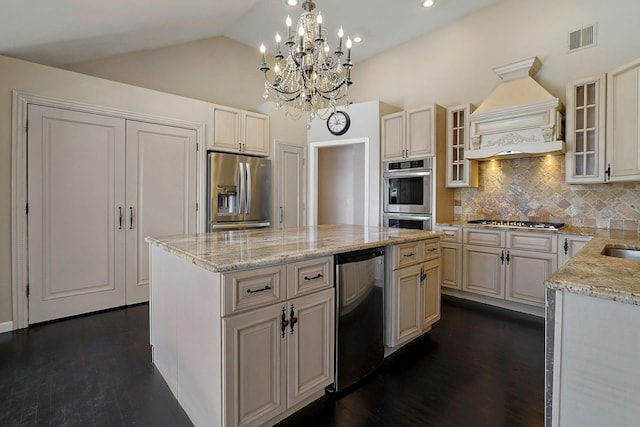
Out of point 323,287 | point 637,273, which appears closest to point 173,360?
point 323,287

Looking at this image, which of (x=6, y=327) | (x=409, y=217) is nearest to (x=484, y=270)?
(x=409, y=217)

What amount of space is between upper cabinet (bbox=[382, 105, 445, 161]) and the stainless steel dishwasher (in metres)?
2.41

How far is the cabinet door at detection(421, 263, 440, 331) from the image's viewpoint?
2.68 meters

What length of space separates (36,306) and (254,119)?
3.15 m

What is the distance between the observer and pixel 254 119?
448 centimetres

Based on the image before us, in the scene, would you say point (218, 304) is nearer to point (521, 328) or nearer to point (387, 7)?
point (521, 328)

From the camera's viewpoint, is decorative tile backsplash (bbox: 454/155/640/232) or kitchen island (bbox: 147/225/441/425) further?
decorative tile backsplash (bbox: 454/155/640/232)

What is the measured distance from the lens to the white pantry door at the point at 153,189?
358 cm

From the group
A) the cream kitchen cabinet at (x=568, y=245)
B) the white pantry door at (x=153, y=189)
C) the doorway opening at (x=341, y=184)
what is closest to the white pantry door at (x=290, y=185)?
the doorway opening at (x=341, y=184)

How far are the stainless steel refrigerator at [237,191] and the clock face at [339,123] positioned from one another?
3.73 feet

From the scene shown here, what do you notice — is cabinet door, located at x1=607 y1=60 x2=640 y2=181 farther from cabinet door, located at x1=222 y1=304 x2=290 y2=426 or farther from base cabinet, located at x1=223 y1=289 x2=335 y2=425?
cabinet door, located at x1=222 y1=304 x2=290 y2=426

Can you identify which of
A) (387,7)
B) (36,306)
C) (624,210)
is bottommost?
(36,306)

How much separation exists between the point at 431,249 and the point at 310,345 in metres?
1.45

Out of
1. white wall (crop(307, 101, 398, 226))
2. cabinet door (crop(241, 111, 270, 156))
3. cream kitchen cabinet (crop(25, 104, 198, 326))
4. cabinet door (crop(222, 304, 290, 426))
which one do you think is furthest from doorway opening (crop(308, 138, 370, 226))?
cabinet door (crop(222, 304, 290, 426))
